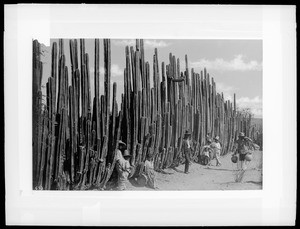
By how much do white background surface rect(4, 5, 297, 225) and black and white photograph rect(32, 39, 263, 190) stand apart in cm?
3

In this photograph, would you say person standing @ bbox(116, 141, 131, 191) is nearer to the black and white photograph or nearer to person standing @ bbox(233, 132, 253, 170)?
the black and white photograph

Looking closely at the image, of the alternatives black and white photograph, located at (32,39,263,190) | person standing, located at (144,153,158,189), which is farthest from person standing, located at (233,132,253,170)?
person standing, located at (144,153,158,189)

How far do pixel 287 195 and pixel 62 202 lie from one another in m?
0.89

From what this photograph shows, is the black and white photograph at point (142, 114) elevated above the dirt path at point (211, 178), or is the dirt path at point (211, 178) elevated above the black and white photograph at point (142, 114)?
the black and white photograph at point (142, 114)

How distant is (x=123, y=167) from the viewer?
10.6 feet

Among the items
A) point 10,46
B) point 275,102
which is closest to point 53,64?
point 10,46

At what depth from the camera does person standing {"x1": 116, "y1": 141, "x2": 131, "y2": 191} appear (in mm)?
3244

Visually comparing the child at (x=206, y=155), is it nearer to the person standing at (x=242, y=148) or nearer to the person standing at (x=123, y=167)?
the person standing at (x=242, y=148)
